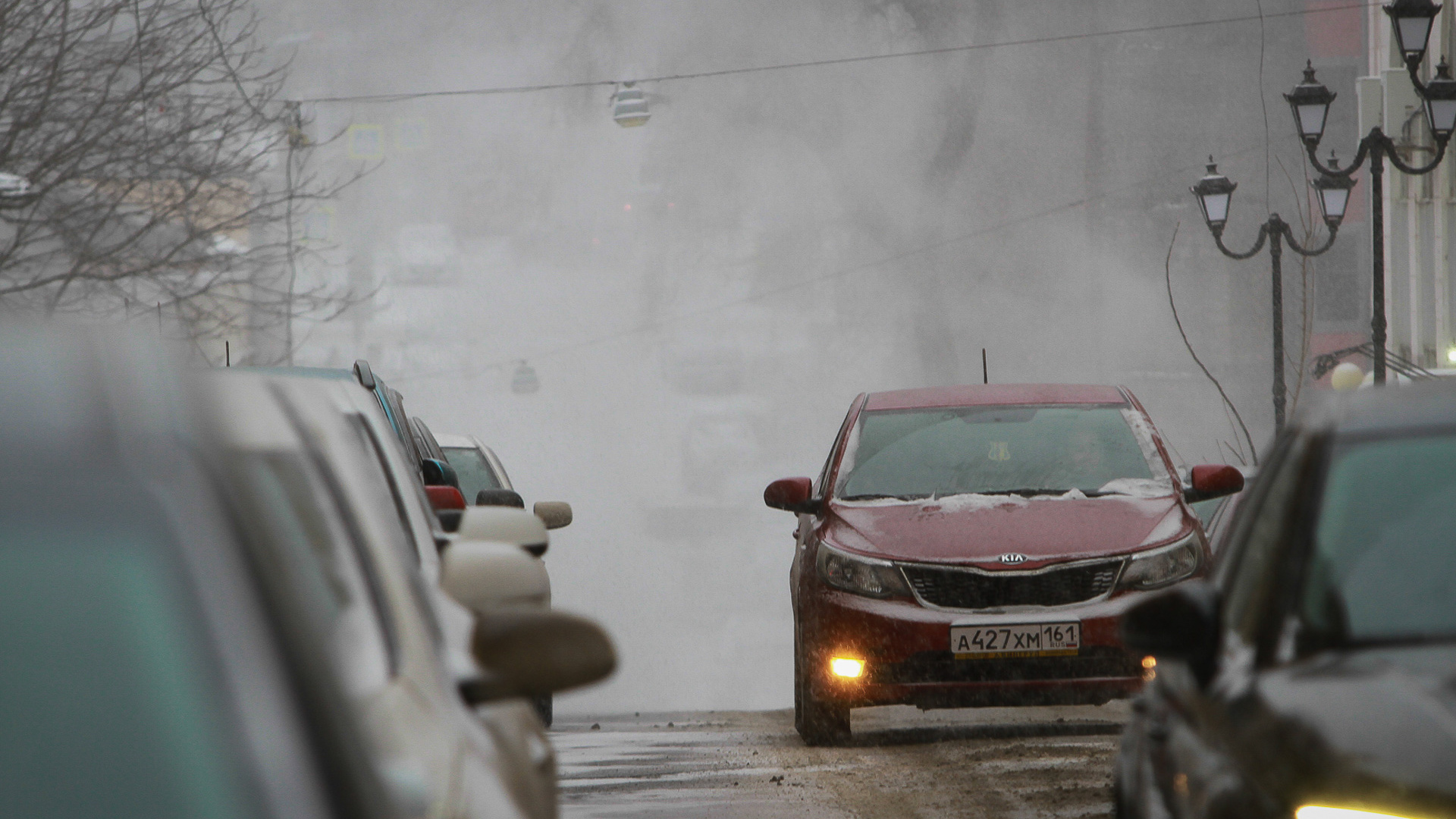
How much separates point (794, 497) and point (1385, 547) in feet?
21.0

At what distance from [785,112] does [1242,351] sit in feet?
53.0

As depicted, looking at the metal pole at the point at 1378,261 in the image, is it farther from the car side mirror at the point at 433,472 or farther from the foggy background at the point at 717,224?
the foggy background at the point at 717,224

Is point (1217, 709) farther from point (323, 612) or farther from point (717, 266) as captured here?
point (717, 266)

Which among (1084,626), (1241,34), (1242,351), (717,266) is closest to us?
(1084,626)

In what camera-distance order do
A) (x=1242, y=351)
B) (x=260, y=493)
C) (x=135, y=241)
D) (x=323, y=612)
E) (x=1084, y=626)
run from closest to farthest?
(x=260, y=493) → (x=323, y=612) → (x=1084, y=626) → (x=135, y=241) → (x=1242, y=351)

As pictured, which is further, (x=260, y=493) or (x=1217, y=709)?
(x=1217, y=709)

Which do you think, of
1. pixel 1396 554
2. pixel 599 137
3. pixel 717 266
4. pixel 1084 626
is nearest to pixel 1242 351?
pixel 717 266

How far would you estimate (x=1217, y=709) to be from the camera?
10.8ft

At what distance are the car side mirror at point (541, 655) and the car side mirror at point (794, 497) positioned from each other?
22.5ft

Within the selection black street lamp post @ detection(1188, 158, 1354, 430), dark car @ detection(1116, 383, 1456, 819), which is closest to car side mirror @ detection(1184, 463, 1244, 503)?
dark car @ detection(1116, 383, 1456, 819)

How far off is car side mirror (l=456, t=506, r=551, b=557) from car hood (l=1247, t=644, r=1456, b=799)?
2.28 m

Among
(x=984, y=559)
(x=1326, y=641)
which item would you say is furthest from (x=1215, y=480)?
(x=1326, y=641)

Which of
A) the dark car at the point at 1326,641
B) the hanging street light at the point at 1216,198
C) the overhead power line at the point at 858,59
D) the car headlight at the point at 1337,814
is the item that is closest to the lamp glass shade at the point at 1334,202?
the hanging street light at the point at 1216,198

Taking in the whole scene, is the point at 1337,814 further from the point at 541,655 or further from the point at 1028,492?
the point at 1028,492
